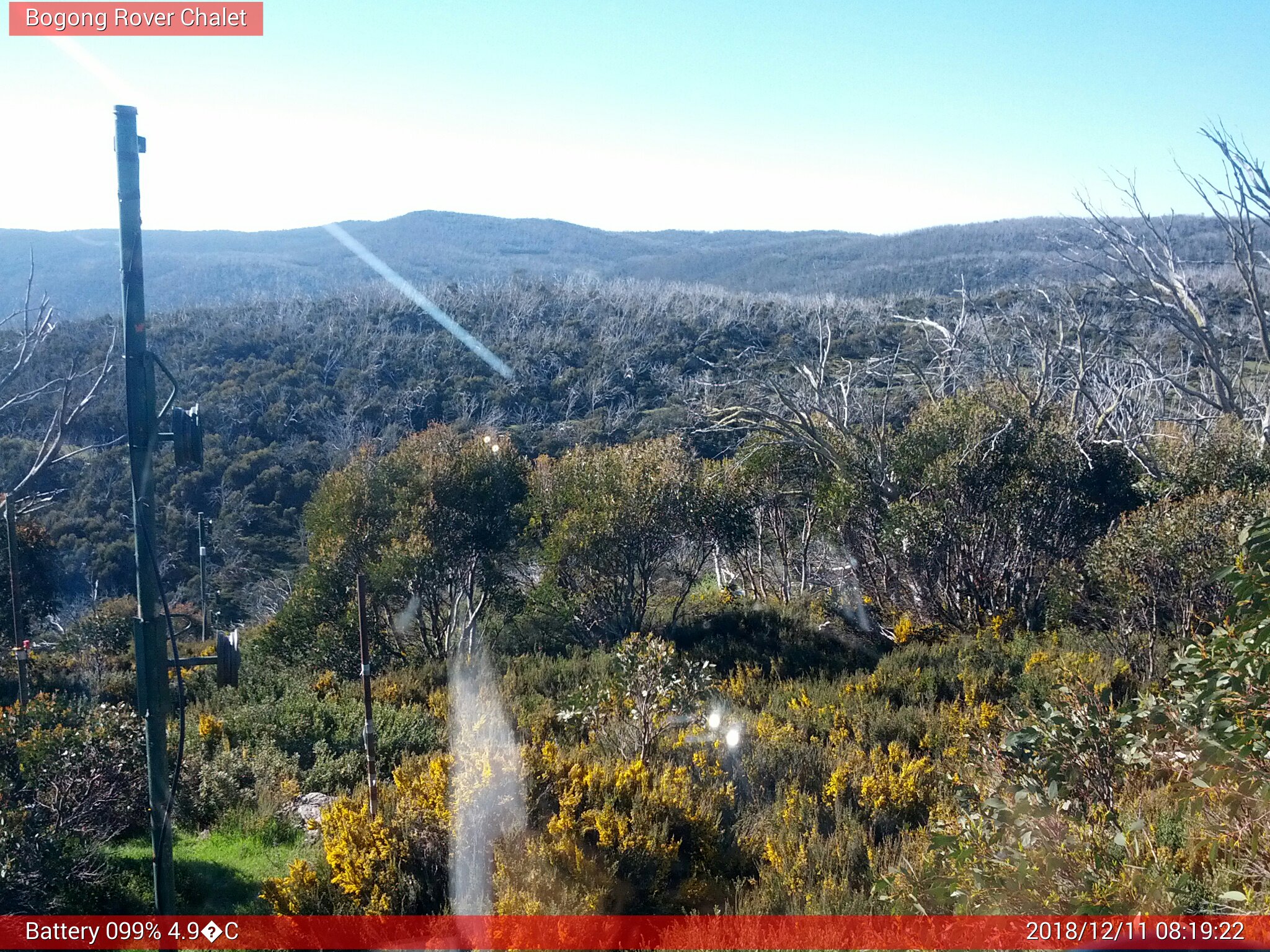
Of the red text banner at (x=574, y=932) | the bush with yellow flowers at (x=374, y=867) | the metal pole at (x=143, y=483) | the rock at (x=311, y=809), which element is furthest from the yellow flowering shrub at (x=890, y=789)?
the metal pole at (x=143, y=483)

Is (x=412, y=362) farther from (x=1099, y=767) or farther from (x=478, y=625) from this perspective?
(x=1099, y=767)

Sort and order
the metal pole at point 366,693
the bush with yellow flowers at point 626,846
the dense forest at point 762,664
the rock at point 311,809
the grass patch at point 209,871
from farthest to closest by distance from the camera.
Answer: the rock at point 311,809, the metal pole at point 366,693, the grass patch at point 209,871, the bush with yellow flowers at point 626,846, the dense forest at point 762,664

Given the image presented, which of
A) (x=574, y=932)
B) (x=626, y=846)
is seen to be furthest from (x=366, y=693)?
(x=574, y=932)

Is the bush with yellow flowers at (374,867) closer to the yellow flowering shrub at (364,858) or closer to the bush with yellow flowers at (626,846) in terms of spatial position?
the yellow flowering shrub at (364,858)

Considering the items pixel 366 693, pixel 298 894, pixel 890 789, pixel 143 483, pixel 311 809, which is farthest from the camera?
pixel 311 809

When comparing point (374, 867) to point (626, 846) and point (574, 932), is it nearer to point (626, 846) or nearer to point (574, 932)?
point (574, 932)
